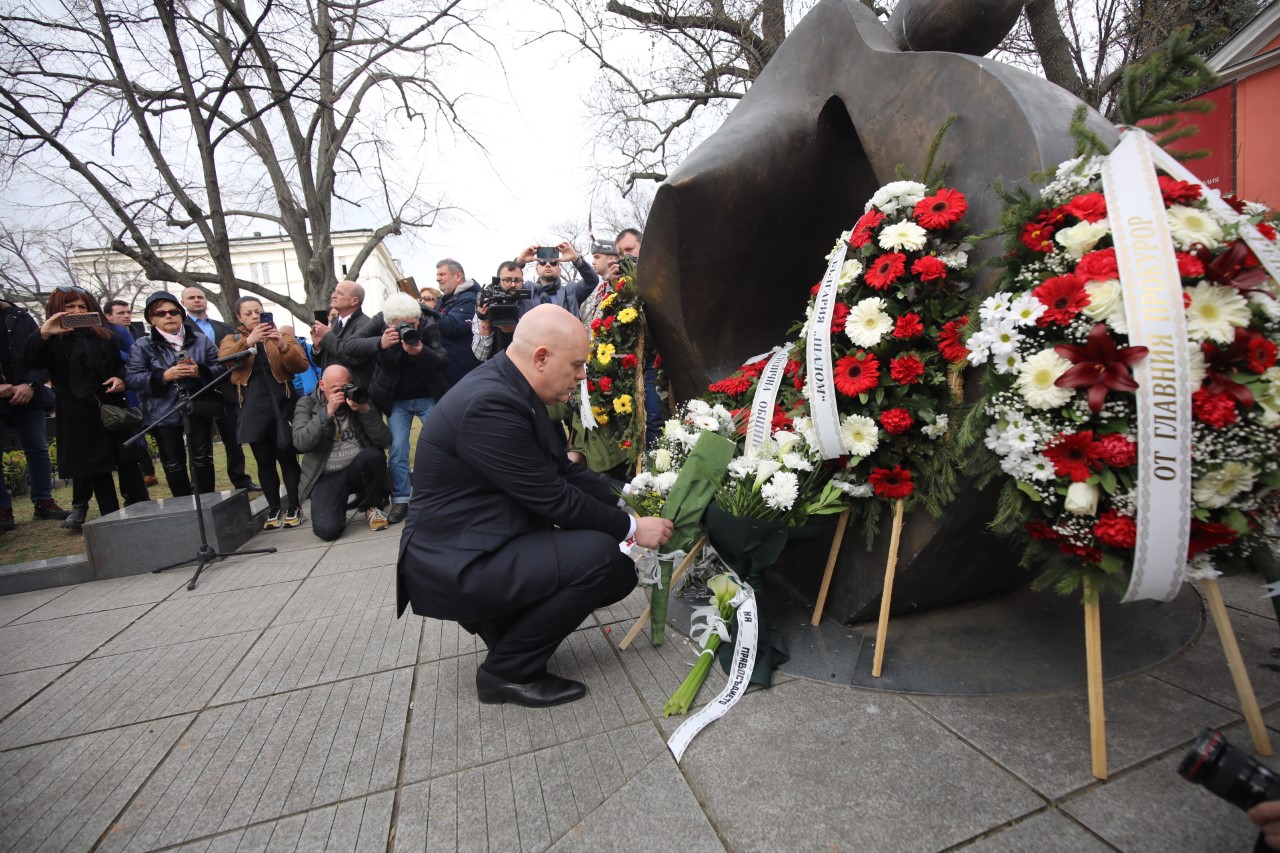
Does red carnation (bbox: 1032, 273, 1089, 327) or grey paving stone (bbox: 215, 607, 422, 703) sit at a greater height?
red carnation (bbox: 1032, 273, 1089, 327)

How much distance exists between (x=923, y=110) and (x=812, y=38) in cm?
103

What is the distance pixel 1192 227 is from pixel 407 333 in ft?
16.4

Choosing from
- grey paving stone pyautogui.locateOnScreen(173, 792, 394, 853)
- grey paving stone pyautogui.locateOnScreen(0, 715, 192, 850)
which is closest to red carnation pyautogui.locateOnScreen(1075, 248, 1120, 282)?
grey paving stone pyautogui.locateOnScreen(173, 792, 394, 853)

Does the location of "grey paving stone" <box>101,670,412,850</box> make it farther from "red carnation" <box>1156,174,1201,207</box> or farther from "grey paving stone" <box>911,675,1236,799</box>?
"red carnation" <box>1156,174,1201,207</box>

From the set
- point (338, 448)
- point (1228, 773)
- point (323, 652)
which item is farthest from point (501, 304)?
point (1228, 773)

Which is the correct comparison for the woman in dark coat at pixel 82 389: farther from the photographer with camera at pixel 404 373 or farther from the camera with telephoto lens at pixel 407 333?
the camera with telephoto lens at pixel 407 333

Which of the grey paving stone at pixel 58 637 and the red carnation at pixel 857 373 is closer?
the red carnation at pixel 857 373

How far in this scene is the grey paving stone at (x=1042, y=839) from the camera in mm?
→ 1688

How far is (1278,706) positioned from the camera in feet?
7.21

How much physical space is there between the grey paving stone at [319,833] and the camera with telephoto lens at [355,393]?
3.89 metres

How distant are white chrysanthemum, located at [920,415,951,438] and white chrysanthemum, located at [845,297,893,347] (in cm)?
35

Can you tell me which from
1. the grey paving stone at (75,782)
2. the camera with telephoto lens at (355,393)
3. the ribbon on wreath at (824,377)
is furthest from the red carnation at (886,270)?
the camera with telephoto lens at (355,393)

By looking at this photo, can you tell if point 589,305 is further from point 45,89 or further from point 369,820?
point 45,89

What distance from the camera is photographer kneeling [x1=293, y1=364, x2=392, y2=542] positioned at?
535 cm
